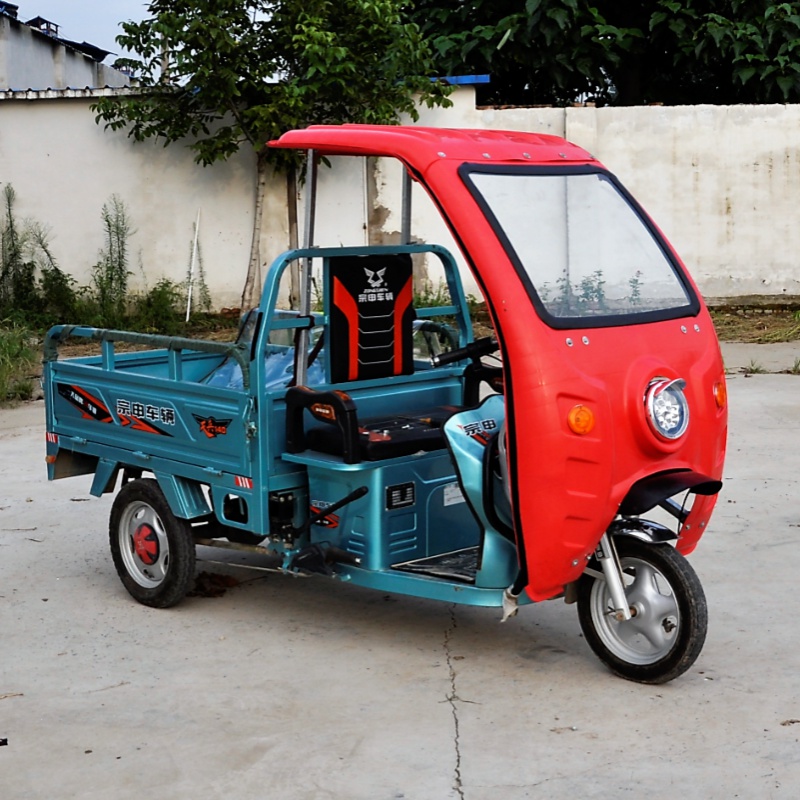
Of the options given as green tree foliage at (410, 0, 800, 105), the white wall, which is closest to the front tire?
the white wall

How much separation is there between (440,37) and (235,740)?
40.4ft

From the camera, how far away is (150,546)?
5.52m

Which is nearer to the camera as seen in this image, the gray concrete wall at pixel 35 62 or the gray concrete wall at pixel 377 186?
the gray concrete wall at pixel 377 186

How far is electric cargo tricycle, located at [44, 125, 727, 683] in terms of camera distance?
4.25 m

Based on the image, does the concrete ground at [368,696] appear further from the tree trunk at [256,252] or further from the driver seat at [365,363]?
the tree trunk at [256,252]

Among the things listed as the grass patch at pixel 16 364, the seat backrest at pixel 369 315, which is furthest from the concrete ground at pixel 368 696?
the grass patch at pixel 16 364

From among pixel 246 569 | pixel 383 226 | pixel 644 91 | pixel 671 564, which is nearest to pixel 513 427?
pixel 671 564

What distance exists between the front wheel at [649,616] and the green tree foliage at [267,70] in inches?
362

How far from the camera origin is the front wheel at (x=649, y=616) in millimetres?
4289

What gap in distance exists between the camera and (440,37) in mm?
15109

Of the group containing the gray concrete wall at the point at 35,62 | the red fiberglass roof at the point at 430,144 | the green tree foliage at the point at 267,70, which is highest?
the gray concrete wall at the point at 35,62

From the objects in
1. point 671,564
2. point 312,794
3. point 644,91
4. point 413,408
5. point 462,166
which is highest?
point 644,91

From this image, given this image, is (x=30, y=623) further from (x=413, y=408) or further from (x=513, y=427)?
(x=513, y=427)

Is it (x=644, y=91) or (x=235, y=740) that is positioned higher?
(x=644, y=91)
